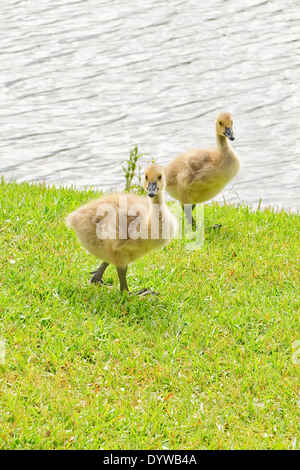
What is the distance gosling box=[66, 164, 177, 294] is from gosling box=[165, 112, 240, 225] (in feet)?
5.85

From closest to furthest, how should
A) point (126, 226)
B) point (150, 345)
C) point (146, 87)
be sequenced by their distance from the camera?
point (150, 345) < point (126, 226) < point (146, 87)

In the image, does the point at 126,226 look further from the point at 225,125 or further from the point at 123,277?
the point at 225,125

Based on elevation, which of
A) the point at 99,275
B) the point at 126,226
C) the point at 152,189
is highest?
the point at 152,189

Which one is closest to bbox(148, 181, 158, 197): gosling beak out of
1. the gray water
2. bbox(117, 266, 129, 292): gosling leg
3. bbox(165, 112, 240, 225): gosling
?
bbox(117, 266, 129, 292): gosling leg

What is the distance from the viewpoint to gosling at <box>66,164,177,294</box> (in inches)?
269

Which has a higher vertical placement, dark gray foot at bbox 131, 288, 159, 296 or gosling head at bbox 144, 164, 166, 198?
gosling head at bbox 144, 164, 166, 198

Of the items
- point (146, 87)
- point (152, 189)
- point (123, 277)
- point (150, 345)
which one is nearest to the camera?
point (150, 345)

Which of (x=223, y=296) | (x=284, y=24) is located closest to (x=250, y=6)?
(x=284, y=24)

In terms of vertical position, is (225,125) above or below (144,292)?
above

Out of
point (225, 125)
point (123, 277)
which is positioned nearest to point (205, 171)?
point (225, 125)

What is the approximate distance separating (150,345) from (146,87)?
33.3 ft

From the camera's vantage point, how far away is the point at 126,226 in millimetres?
6930

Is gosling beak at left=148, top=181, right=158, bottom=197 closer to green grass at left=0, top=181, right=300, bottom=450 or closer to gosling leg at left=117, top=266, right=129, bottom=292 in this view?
gosling leg at left=117, top=266, right=129, bottom=292

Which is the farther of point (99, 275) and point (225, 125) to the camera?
point (225, 125)
